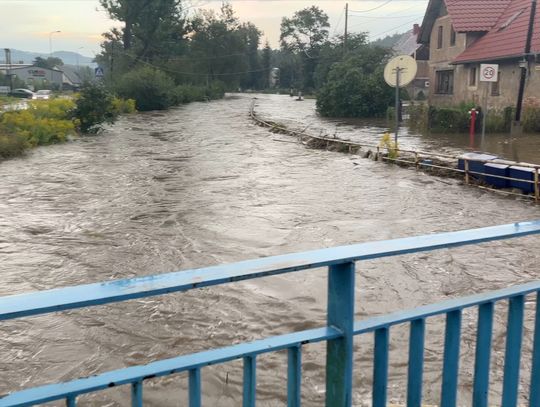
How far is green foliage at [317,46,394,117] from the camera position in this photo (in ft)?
134

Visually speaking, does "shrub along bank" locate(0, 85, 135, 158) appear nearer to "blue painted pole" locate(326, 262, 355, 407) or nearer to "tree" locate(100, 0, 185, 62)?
"blue painted pole" locate(326, 262, 355, 407)

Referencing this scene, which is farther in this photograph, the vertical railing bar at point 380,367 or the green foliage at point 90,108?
the green foliage at point 90,108

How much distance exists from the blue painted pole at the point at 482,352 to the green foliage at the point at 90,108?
94.0ft

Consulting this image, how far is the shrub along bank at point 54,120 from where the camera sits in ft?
70.5

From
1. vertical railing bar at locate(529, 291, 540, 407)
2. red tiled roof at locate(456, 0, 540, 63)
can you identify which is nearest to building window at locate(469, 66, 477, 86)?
red tiled roof at locate(456, 0, 540, 63)

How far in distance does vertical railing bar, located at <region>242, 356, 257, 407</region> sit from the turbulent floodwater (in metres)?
2.98

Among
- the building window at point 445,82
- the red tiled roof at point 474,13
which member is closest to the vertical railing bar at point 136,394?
the red tiled roof at point 474,13

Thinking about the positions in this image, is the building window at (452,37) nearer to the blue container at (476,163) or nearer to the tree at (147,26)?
the blue container at (476,163)

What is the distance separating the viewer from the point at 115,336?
6.21 metres

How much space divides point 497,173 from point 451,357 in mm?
12175

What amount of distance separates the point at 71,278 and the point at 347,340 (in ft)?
22.0

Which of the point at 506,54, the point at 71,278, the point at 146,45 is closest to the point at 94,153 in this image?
the point at 71,278

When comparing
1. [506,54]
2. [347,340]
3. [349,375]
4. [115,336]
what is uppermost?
[506,54]

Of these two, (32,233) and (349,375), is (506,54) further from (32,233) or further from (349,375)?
(349,375)
